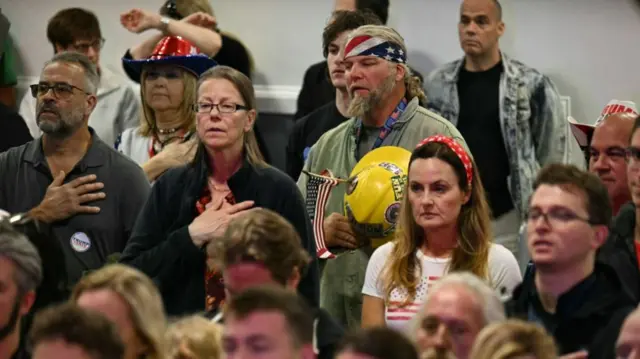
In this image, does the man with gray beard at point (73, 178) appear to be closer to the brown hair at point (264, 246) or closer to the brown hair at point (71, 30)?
the brown hair at point (264, 246)

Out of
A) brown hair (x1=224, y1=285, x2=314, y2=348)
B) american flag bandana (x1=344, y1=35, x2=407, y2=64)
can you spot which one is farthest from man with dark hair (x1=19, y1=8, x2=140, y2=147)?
brown hair (x1=224, y1=285, x2=314, y2=348)

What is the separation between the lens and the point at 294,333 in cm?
338

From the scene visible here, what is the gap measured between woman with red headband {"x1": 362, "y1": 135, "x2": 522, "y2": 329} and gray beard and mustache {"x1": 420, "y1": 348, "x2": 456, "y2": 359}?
904mm

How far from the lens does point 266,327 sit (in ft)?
11.0

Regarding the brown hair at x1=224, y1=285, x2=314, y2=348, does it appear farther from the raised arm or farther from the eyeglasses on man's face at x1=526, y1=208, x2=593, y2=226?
the raised arm

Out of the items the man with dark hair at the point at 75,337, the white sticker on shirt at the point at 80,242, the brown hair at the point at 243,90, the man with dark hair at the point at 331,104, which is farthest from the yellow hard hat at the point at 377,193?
the man with dark hair at the point at 75,337

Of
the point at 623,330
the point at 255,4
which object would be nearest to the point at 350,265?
the point at 623,330

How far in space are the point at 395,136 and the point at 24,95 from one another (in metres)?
3.38

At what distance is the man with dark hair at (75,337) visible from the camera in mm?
3406

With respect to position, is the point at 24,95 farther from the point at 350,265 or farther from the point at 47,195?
the point at 350,265

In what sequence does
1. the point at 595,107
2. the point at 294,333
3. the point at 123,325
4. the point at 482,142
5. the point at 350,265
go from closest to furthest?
the point at 294,333 → the point at 123,325 → the point at 350,265 → the point at 482,142 → the point at 595,107

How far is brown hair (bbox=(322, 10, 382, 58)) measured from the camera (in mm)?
6156

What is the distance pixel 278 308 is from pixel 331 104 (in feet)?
9.84

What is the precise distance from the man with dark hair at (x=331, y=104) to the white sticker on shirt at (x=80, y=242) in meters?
1.08
